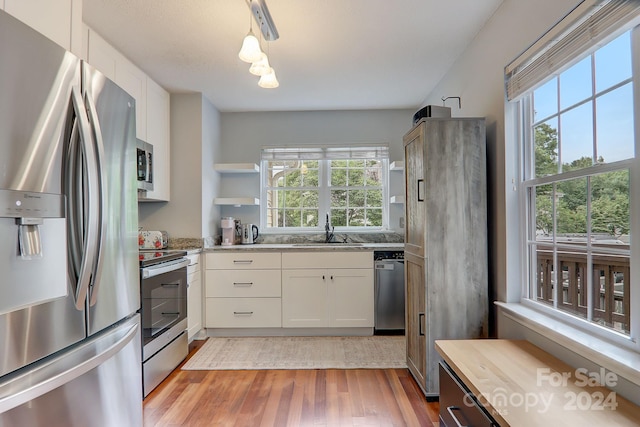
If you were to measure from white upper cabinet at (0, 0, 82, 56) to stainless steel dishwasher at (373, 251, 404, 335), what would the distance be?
2843mm

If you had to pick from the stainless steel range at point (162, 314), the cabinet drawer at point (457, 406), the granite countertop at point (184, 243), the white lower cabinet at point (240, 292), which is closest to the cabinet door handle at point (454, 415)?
the cabinet drawer at point (457, 406)

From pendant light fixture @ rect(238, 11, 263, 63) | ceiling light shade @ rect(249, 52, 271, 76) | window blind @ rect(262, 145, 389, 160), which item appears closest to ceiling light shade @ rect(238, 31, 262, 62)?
pendant light fixture @ rect(238, 11, 263, 63)

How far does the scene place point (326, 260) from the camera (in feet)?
11.4

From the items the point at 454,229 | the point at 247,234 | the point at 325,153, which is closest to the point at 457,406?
the point at 454,229

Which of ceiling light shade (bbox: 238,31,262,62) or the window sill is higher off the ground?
ceiling light shade (bbox: 238,31,262,62)

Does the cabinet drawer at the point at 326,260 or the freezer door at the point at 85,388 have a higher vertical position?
the cabinet drawer at the point at 326,260

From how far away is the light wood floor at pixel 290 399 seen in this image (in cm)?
204

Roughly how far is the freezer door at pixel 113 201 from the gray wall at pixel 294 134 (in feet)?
8.51

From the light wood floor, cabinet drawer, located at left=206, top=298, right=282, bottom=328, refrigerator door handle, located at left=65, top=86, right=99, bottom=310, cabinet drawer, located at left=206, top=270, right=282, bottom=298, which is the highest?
refrigerator door handle, located at left=65, top=86, right=99, bottom=310

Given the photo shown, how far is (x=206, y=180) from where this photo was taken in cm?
→ 365

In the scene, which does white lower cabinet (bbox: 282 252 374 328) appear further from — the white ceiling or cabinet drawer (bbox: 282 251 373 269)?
the white ceiling

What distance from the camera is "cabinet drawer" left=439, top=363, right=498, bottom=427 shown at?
50.3 inches

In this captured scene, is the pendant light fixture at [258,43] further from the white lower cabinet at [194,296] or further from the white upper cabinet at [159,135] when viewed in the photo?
the white lower cabinet at [194,296]

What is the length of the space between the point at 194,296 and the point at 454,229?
2415 mm
